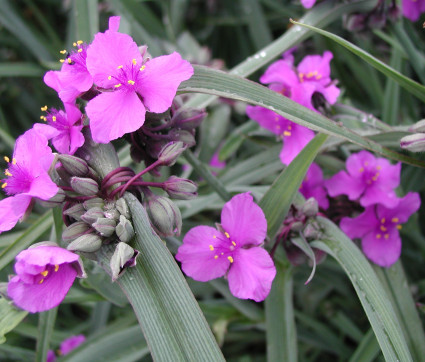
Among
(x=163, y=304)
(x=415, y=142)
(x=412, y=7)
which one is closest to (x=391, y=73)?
(x=415, y=142)

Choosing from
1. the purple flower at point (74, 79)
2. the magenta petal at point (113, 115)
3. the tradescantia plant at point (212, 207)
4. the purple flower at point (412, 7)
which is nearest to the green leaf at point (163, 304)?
the tradescantia plant at point (212, 207)

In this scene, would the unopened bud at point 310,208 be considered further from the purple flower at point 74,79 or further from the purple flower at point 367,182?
the purple flower at point 74,79

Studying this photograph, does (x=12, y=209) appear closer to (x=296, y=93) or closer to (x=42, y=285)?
(x=42, y=285)

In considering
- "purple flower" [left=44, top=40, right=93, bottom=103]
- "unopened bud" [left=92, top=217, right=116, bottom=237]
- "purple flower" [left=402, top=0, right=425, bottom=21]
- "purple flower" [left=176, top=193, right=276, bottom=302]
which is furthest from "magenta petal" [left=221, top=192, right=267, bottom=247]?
"purple flower" [left=402, top=0, right=425, bottom=21]

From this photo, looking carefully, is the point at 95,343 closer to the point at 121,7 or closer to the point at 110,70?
the point at 110,70

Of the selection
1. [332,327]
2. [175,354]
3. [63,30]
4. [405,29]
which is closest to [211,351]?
[175,354]
